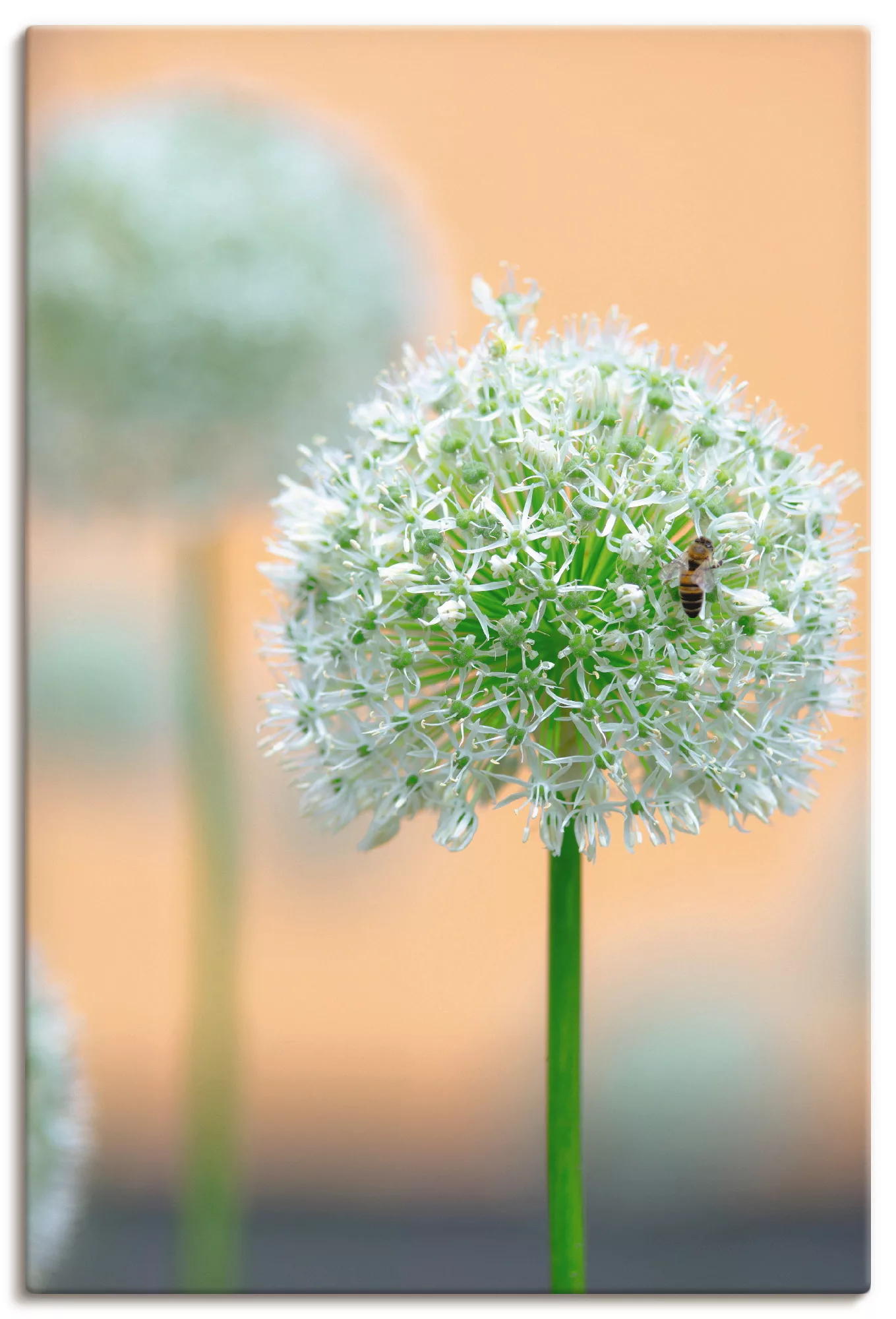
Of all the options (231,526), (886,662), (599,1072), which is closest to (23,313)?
(231,526)

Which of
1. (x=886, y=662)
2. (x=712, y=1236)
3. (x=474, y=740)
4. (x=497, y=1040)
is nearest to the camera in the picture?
(x=474, y=740)

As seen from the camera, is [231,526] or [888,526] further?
[231,526]

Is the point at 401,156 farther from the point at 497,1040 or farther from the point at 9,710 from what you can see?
the point at 497,1040

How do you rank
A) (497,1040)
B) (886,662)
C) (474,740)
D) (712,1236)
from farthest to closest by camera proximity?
(497,1040) < (712,1236) < (886,662) < (474,740)

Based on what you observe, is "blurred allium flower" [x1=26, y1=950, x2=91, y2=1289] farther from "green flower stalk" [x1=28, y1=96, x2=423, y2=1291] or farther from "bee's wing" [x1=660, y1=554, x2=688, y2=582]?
"bee's wing" [x1=660, y1=554, x2=688, y2=582]

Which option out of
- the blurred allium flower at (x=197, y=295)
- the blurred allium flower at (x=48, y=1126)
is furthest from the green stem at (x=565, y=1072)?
the blurred allium flower at (x=197, y=295)

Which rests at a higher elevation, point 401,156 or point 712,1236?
point 401,156
